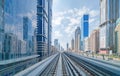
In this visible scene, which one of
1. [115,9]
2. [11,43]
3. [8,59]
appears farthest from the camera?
[115,9]

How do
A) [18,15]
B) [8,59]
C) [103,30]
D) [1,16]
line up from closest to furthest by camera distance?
[1,16], [8,59], [18,15], [103,30]

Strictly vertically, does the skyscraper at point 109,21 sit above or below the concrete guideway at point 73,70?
above

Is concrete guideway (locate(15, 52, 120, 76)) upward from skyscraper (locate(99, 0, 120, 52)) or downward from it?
downward

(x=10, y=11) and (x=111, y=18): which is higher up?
(x=111, y=18)

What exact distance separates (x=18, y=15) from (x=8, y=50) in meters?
10.6

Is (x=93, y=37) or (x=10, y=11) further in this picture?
(x=93, y=37)

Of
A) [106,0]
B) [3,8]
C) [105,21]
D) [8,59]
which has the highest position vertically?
[106,0]

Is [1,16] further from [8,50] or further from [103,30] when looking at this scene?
[103,30]

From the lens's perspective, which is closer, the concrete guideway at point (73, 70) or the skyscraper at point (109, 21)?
the concrete guideway at point (73, 70)

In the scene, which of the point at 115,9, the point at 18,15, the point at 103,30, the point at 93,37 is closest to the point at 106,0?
the point at 115,9

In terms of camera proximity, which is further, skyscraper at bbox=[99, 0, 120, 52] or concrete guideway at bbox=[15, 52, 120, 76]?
skyscraper at bbox=[99, 0, 120, 52]

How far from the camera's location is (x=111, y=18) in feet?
416

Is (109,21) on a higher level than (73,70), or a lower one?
higher

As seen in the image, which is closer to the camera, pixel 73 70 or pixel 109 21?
pixel 73 70
